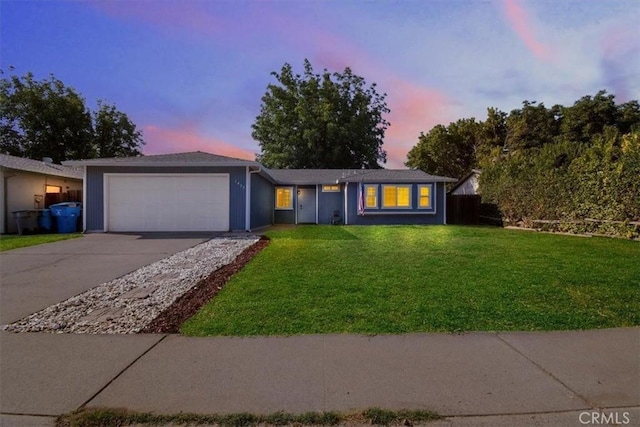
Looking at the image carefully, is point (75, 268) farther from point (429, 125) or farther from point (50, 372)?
point (429, 125)

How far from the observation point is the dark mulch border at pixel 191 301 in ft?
13.9

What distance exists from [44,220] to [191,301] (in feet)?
41.8

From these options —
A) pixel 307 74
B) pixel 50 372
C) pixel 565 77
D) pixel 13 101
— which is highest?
pixel 307 74

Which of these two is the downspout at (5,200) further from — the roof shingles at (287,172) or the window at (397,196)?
the window at (397,196)

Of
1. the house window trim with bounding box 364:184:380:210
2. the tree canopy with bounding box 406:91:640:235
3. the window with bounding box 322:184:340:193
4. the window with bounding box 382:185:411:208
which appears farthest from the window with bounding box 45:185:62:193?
the tree canopy with bounding box 406:91:640:235

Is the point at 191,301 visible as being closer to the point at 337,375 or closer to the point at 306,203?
the point at 337,375

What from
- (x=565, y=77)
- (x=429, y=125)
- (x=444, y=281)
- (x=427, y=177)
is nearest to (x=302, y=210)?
(x=427, y=177)

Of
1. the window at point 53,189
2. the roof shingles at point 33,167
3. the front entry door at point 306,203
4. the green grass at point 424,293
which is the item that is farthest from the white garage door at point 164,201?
the front entry door at point 306,203

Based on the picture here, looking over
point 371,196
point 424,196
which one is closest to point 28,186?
point 371,196

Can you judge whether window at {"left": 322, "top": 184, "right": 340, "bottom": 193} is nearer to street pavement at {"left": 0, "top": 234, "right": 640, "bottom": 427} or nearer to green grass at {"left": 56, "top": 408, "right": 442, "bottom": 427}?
street pavement at {"left": 0, "top": 234, "right": 640, "bottom": 427}

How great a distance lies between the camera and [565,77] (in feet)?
39.6

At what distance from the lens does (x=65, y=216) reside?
559 inches

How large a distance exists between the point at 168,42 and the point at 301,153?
19081 millimetres

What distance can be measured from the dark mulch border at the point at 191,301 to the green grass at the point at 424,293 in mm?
186
